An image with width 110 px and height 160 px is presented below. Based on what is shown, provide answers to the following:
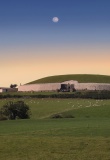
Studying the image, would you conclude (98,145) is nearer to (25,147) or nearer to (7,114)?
(25,147)

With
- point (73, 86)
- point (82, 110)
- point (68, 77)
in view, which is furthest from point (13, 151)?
point (68, 77)

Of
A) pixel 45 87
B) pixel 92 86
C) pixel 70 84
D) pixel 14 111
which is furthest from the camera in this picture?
pixel 45 87

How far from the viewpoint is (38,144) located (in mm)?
17031

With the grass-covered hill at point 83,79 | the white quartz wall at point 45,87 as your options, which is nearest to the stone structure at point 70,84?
the white quartz wall at point 45,87

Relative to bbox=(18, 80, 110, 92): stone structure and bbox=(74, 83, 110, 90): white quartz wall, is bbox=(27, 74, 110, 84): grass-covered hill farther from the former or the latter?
bbox=(74, 83, 110, 90): white quartz wall

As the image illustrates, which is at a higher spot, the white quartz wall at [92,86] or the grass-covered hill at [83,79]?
the grass-covered hill at [83,79]

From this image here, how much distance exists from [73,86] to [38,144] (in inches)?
5704

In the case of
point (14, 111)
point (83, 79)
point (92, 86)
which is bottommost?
point (14, 111)

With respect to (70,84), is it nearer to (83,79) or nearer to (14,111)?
(83,79)

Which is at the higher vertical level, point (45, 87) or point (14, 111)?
point (45, 87)

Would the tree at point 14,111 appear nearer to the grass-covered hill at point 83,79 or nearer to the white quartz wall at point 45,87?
the white quartz wall at point 45,87

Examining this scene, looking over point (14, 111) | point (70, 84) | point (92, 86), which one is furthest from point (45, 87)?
point (14, 111)

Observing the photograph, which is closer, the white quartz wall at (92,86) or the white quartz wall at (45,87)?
the white quartz wall at (92,86)

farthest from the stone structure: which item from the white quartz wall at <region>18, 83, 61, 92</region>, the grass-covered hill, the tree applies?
the tree
